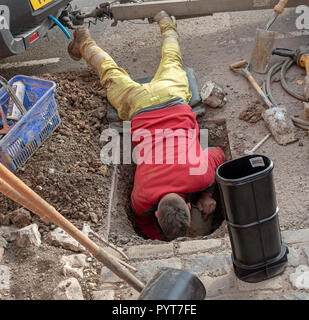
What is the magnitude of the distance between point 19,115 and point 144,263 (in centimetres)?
183

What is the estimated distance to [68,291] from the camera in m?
3.00

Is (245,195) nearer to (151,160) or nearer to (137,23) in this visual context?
(151,160)

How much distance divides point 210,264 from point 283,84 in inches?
91.6

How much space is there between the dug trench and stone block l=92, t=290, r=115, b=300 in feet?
0.14

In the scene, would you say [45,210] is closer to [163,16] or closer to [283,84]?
[283,84]

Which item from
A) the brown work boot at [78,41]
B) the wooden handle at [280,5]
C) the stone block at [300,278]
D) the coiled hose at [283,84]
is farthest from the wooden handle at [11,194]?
the wooden handle at [280,5]

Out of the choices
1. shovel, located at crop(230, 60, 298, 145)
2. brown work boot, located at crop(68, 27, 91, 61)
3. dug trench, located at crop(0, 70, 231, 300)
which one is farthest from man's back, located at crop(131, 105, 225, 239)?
brown work boot, located at crop(68, 27, 91, 61)

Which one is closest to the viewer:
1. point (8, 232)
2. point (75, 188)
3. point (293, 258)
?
point (293, 258)

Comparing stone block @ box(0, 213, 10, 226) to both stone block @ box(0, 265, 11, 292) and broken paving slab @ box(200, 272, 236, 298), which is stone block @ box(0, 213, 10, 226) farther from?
broken paving slab @ box(200, 272, 236, 298)

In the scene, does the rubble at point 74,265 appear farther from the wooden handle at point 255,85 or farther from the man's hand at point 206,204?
the wooden handle at point 255,85

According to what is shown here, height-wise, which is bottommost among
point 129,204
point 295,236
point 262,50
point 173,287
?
point 129,204

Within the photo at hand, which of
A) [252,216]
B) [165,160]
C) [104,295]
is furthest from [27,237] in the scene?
[252,216]

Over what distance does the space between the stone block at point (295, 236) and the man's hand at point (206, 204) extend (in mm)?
748

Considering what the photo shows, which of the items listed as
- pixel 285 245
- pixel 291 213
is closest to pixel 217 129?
pixel 291 213
